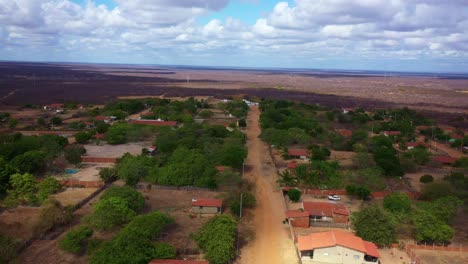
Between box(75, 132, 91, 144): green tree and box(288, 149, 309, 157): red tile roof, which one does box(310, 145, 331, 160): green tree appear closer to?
box(288, 149, 309, 157): red tile roof

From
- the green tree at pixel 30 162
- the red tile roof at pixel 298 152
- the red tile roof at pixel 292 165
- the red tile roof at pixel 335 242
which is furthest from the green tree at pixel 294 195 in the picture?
the green tree at pixel 30 162

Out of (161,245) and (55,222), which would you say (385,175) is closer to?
(161,245)

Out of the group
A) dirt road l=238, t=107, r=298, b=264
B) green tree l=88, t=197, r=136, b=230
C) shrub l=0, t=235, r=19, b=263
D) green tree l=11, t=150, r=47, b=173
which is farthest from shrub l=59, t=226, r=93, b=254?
green tree l=11, t=150, r=47, b=173

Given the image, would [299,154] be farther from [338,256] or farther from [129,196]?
[338,256]

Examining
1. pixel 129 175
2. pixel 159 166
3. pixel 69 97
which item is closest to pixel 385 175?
pixel 159 166

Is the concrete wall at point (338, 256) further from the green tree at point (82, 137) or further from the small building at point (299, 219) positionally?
the green tree at point (82, 137)

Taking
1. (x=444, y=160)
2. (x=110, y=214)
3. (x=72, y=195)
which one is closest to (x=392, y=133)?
(x=444, y=160)
